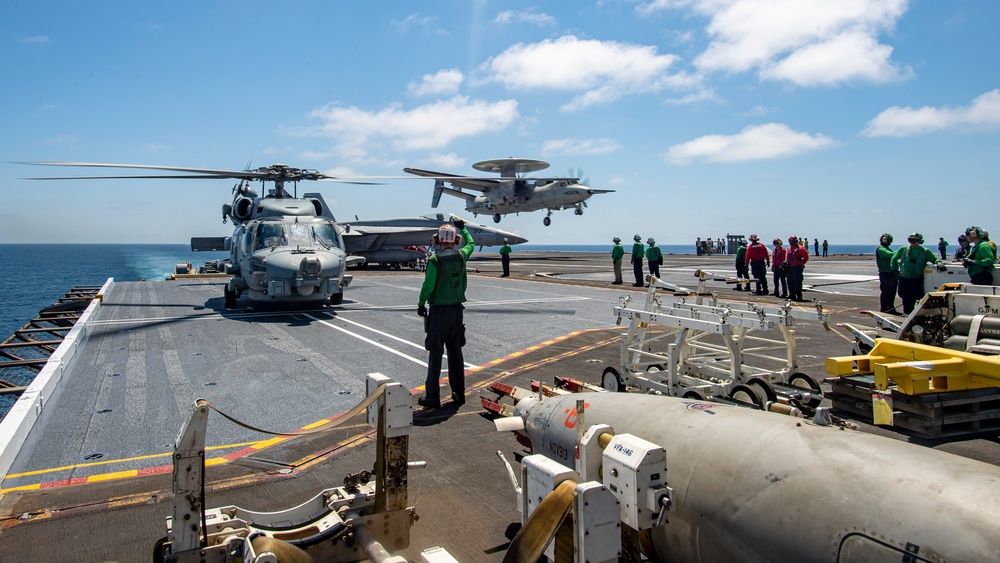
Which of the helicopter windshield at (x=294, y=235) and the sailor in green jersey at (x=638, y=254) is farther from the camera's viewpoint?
the sailor in green jersey at (x=638, y=254)

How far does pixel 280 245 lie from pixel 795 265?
15.7 meters

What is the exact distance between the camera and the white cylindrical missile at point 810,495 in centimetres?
268

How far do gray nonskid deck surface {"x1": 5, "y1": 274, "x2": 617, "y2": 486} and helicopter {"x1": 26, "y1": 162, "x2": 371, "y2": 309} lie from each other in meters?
0.74

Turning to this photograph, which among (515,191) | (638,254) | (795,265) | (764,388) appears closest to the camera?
(764,388)

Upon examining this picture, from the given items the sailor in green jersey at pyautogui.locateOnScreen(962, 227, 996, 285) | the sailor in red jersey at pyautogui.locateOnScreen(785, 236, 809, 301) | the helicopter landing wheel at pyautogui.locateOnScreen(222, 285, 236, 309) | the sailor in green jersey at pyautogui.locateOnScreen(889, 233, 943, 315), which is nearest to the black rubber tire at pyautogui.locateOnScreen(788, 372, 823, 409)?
the sailor in green jersey at pyautogui.locateOnScreen(962, 227, 996, 285)

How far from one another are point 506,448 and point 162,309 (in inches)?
583

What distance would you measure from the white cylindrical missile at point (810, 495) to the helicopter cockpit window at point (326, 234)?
14.9 metres

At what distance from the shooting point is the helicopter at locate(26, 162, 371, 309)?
1586 cm

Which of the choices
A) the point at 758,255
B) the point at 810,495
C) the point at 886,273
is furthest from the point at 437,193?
the point at 810,495

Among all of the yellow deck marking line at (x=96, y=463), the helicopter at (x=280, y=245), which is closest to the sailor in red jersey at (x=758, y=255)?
the helicopter at (x=280, y=245)

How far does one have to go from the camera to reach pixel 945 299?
855 cm

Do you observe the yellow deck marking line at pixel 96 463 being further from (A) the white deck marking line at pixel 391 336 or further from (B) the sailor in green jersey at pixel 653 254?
(B) the sailor in green jersey at pixel 653 254

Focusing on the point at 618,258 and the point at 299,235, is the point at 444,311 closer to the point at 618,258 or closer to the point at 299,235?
the point at 299,235

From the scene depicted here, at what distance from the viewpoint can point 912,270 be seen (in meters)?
14.6
